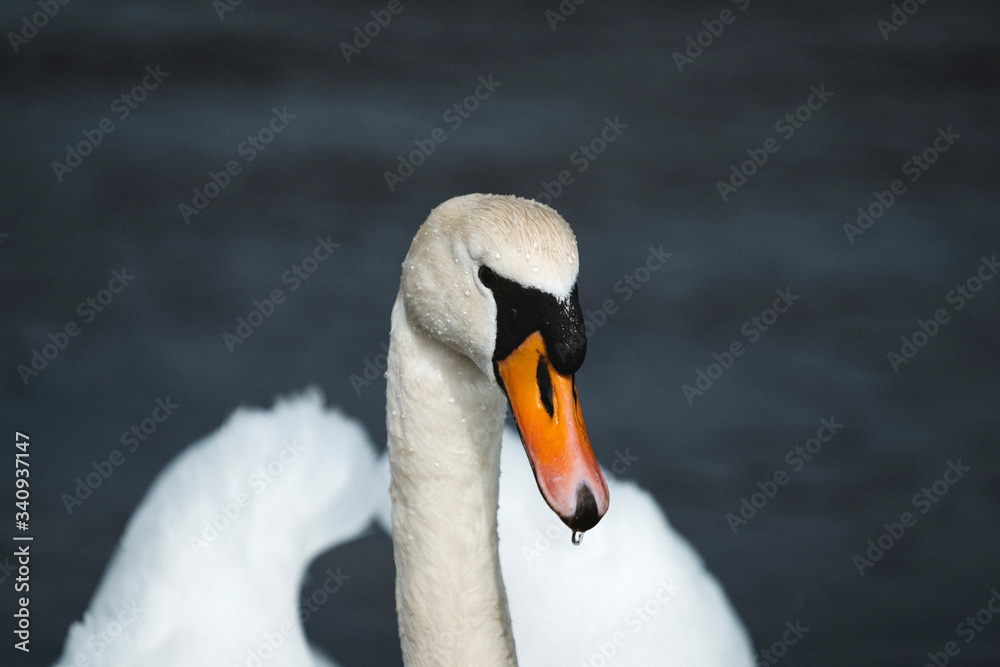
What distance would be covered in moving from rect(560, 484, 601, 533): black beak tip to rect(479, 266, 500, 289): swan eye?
255 millimetres

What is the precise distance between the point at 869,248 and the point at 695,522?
53.0 inches

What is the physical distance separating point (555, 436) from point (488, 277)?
0.20 meters

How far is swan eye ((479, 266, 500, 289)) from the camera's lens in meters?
1.37

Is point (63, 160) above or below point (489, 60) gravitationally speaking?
below

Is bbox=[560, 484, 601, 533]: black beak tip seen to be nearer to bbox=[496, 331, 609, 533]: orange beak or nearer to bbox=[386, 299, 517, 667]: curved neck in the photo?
bbox=[496, 331, 609, 533]: orange beak

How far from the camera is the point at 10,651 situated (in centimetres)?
290

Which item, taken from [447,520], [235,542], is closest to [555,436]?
[447,520]

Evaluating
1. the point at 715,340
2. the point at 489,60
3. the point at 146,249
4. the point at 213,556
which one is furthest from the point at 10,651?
the point at 489,60

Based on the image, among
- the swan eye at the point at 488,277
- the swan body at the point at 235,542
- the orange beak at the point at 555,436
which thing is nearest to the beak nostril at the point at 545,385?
the orange beak at the point at 555,436

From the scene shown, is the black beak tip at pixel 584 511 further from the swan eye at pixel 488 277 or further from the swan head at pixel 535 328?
the swan eye at pixel 488 277

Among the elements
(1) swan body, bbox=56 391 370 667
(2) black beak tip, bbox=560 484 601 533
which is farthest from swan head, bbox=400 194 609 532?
(1) swan body, bbox=56 391 370 667

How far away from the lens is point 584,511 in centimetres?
132

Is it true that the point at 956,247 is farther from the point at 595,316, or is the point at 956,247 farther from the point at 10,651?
the point at 10,651

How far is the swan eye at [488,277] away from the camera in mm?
1369
